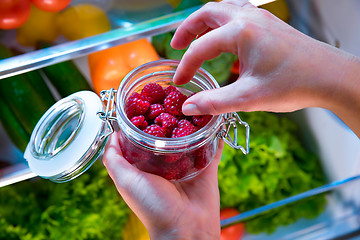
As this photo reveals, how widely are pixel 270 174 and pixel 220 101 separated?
2.43 ft

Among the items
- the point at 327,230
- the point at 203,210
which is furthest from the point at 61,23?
the point at 327,230

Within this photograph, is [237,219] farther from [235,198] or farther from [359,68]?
[359,68]

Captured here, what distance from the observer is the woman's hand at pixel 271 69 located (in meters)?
0.67

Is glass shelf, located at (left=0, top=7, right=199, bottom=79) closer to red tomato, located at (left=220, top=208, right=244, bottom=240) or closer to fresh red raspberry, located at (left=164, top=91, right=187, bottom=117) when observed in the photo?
fresh red raspberry, located at (left=164, top=91, right=187, bottom=117)

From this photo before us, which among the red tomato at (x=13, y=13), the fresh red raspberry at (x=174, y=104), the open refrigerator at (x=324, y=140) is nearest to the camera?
the fresh red raspberry at (x=174, y=104)

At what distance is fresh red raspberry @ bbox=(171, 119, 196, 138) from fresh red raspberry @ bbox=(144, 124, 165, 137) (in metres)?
0.02

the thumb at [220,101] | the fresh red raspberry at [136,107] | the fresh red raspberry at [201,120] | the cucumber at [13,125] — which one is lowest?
the cucumber at [13,125]

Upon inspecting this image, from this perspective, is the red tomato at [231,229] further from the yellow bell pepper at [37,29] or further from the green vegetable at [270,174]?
the yellow bell pepper at [37,29]

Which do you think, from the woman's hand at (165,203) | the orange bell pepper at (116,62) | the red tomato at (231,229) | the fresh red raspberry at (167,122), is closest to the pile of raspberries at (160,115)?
the fresh red raspberry at (167,122)

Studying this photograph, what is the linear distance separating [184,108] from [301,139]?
89cm

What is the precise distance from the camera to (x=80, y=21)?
47.2 inches

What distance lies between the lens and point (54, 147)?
87 cm

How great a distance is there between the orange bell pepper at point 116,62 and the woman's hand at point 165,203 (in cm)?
40

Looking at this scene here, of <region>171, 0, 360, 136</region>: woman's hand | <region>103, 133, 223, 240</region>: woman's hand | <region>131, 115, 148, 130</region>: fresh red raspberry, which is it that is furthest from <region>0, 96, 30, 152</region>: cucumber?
<region>171, 0, 360, 136</region>: woman's hand
